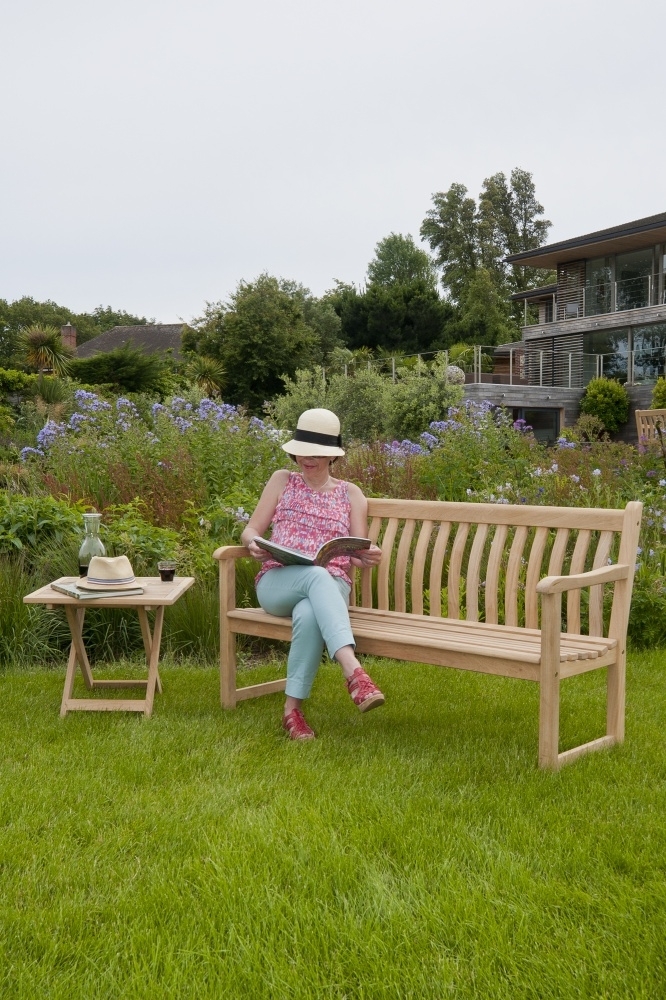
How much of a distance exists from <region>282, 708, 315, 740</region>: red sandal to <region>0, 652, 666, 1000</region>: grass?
A: 0.28 ft

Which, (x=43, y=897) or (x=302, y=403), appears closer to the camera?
(x=43, y=897)

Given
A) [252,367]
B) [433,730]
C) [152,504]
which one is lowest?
[433,730]

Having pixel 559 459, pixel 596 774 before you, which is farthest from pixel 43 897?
pixel 559 459

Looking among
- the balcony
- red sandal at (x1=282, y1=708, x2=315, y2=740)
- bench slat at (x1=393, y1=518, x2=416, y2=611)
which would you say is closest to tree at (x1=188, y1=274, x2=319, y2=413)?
the balcony

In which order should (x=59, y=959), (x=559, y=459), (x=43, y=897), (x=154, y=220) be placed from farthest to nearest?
(x=154, y=220), (x=559, y=459), (x=43, y=897), (x=59, y=959)

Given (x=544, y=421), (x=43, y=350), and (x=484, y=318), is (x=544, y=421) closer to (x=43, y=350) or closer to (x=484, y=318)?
(x=43, y=350)

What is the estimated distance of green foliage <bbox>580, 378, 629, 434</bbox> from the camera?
2630 cm

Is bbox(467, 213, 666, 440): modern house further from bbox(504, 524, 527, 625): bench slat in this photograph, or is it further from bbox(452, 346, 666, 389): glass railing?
bbox(504, 524, 527, 625): bench slat

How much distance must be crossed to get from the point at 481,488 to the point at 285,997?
5.14 metres

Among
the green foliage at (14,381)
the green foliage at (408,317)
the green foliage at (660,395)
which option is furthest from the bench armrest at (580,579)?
the green foliage at (408,317)

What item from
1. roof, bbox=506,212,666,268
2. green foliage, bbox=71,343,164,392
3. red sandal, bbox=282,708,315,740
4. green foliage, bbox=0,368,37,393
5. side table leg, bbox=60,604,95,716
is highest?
roof, bbox=506,212,666,268

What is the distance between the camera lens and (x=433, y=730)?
12.9 feet

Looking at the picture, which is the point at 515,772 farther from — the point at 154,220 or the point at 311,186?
the point at 311,186

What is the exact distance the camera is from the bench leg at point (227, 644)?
14.2 ft
